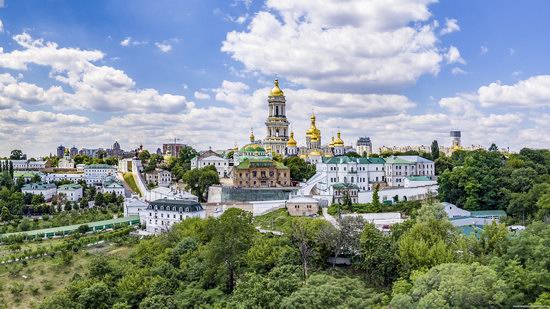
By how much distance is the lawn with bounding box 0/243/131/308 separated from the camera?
3482cm

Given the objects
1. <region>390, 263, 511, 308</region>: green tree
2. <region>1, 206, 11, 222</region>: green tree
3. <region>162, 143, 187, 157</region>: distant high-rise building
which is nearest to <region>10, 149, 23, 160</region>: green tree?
<region>162, 143, 187, 157</region>: distant high-rise building

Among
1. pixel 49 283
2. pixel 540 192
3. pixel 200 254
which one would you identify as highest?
pixel 540 192

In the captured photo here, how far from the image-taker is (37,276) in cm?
3809

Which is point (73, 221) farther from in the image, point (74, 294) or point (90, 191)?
point (74, 294)

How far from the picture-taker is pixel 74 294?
2909 centimetres

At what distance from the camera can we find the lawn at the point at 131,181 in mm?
73375

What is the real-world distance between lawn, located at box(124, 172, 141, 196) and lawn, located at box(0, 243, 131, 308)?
98.4ft

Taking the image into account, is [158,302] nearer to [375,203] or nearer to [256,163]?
[375,203]

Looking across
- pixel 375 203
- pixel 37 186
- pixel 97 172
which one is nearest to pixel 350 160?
pixel 375 203

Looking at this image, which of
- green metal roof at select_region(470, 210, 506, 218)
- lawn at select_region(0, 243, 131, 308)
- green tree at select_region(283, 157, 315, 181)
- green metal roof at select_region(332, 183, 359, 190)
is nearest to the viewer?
lawn at select_region(0, 243, 131, 308)

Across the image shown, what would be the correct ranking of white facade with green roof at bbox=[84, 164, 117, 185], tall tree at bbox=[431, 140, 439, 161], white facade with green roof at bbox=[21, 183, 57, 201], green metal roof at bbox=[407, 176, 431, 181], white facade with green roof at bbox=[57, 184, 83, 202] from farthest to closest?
1. white facade with green roof at bbox=[84, 164, 117, 185]
2. white facade with green roof at bbox=[57, 184, 83, 202]
3. white facade with green roof at bbox=[21, 183, 57, 201]
4. tall tree at bbox=[431, 140, 439, 161]
5. green metal roof at bbox=[407, 176, 431, 181]

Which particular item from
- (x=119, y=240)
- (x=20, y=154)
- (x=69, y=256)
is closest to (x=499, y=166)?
(x=119, y=240)

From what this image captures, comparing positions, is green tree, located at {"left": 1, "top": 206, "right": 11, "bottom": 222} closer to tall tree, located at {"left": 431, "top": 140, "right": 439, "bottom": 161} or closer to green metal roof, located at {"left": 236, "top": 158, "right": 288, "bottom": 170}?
green metal roof, located at {"left": 236, "top": 158, "right": 288, "bottom": 170}

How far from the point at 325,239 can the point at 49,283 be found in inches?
875
